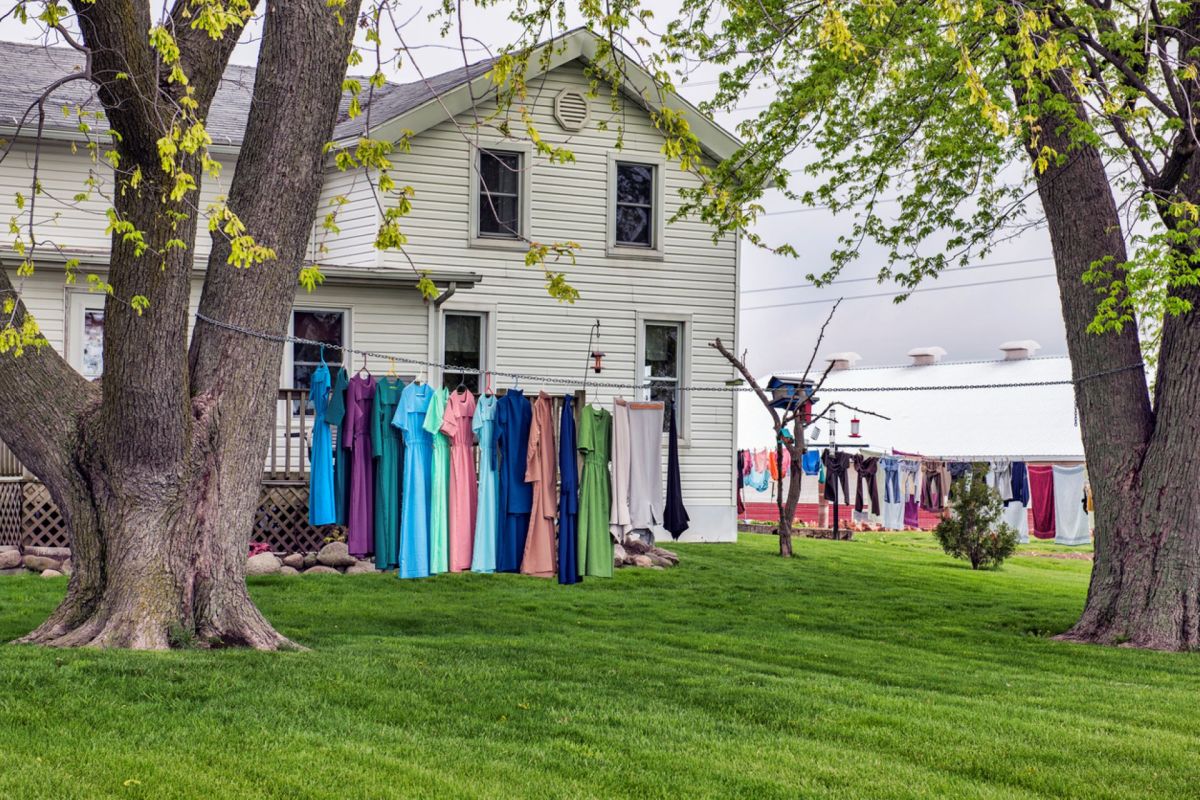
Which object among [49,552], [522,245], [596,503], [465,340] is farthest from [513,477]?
[522,245]

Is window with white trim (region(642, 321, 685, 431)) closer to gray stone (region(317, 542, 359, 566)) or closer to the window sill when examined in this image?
the window sill

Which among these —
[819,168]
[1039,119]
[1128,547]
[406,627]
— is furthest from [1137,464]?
[406,627]

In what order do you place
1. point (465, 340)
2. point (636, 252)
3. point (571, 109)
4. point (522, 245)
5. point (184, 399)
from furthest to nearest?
point (636, 252), point (571, 109), point (522, 245), point (465, 340), point (184, 399)

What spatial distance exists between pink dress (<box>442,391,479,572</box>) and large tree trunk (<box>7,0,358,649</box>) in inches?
70.1

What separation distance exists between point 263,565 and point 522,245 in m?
7.85

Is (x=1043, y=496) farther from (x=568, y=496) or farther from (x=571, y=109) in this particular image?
(x=568, y=496)

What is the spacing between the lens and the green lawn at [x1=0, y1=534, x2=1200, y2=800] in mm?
5426

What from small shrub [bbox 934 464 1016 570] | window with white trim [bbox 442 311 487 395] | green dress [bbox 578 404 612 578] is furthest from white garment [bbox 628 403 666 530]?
small shrub [bbox 934 464 1016 570]

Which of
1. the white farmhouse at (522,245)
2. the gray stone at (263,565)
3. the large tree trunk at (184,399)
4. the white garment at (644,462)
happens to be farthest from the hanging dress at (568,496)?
the white farmhouse at (522,245)

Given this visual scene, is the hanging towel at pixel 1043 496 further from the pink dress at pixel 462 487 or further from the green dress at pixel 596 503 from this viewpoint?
the pink dress at pixel 462 487

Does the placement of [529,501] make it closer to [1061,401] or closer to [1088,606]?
[1088,606]

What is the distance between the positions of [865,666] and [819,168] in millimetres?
6379

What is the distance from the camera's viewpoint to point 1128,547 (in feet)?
37.3

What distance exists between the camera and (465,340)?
19766 millimetres
